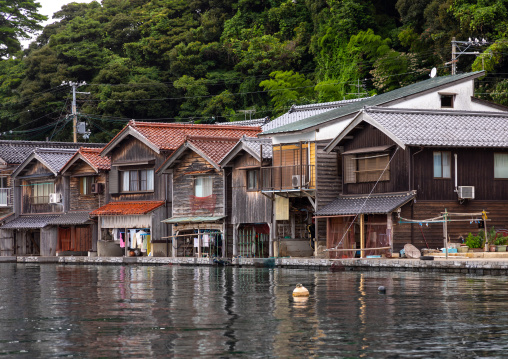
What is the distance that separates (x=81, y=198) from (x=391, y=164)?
28072 mm

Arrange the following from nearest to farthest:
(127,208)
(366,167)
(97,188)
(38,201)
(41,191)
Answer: (366,167) → (127,208) → (97,188) → (41,191) → (38,201)

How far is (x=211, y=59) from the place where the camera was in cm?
8312

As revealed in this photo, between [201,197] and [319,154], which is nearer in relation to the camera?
[319,154]

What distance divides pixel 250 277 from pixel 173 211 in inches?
782

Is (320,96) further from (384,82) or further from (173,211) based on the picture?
(173,211)

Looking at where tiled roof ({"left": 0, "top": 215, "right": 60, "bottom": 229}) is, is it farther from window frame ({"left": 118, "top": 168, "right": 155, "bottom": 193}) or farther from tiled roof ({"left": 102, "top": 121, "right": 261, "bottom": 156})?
tiled roof ({"left": 102, "top": 121, "right": 261, "bottom": 156})

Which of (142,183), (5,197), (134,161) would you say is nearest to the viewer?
(134,161)

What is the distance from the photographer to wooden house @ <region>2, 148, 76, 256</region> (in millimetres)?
64250

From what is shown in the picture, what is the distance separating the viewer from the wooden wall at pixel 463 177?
42.1m

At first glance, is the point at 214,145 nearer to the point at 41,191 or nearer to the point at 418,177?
the point at 418,177

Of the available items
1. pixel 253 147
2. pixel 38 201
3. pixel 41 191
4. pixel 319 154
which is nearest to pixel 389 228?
pixel 319 154

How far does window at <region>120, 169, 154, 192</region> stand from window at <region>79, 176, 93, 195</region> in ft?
12.2

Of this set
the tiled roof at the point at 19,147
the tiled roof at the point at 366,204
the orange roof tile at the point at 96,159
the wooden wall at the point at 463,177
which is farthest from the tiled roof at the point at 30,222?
the wooden wall at the point at 463,177

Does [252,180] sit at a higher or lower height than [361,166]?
lower
